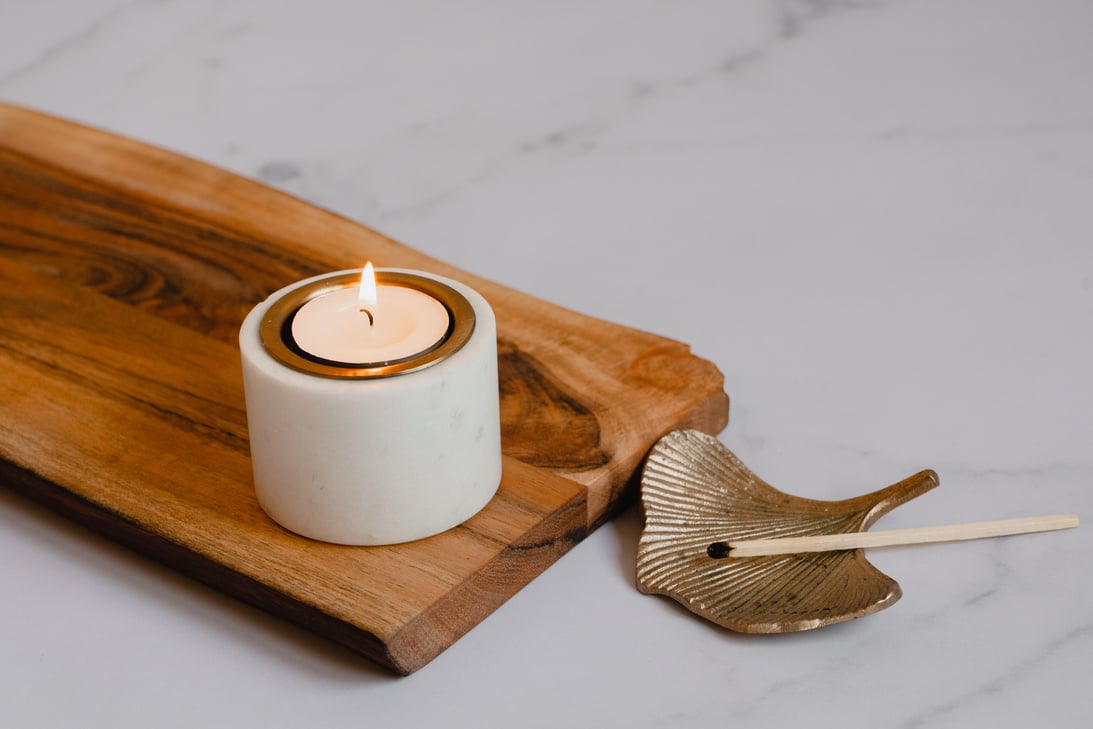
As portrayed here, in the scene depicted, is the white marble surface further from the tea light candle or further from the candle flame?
the candle flame

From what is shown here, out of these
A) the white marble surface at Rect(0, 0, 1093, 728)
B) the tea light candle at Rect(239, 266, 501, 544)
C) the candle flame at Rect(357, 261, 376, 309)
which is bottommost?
the white marble surface at Rect(0, 0, 1093, 728)

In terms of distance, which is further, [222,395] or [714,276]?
[714,276]

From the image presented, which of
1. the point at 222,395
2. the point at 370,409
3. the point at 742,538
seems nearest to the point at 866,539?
the point at 742,538

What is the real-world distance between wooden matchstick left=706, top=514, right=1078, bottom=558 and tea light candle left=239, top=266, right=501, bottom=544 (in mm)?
130

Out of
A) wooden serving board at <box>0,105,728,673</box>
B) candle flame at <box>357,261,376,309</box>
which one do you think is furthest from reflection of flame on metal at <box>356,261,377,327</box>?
wooden serving board at <box>0,105,728,673</box>

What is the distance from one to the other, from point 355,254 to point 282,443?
300 mm

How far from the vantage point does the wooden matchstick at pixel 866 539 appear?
727mm

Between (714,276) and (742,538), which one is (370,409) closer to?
(742,538)

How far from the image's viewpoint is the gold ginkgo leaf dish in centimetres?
71

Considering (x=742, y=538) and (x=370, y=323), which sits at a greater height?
(x=370, y=323)

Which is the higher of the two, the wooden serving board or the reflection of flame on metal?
the reflection of flame on metal

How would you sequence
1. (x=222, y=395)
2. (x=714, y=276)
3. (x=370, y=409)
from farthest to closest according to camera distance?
(x=714, y=276) < (x=222, y=395) < (x=370, y=409)

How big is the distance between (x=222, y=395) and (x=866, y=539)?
1.20ft

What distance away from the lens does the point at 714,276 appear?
3.51 feet
